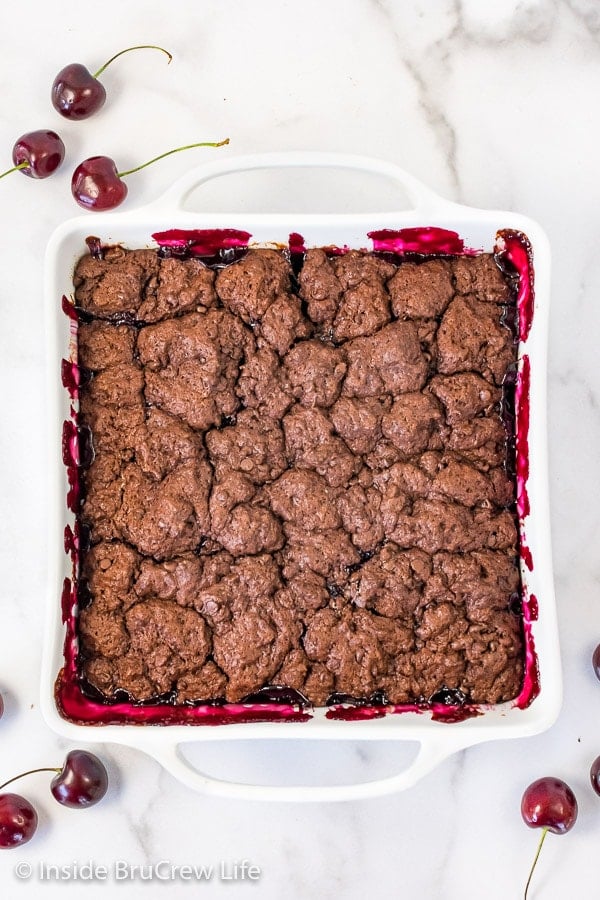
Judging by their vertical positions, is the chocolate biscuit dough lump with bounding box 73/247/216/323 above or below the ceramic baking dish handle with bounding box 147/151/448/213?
below

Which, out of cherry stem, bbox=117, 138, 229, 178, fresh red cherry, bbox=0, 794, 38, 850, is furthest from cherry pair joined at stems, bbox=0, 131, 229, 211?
fresh red cherry, bbox=0, 794, 38, 850

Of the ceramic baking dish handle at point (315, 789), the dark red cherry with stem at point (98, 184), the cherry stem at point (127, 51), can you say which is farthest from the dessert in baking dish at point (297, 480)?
the cherry stem at point (127, 51)

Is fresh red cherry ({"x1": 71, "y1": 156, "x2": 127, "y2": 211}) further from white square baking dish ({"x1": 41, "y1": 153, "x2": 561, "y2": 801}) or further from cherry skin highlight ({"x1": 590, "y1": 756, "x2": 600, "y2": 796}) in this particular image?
cherry skin highlight ({"x1": 590, "y1": 756, "x2": 600, "y2": 796})

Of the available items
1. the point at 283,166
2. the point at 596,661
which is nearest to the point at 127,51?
the point at 283,166

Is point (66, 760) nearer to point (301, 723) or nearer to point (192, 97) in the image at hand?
point (301, 723)

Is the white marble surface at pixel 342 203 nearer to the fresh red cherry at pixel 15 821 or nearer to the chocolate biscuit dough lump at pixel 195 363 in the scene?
the fresh red cherry at pixel 15 821

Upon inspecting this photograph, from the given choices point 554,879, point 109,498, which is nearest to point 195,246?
point 109,498

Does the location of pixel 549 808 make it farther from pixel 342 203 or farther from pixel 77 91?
pixel 77 91
